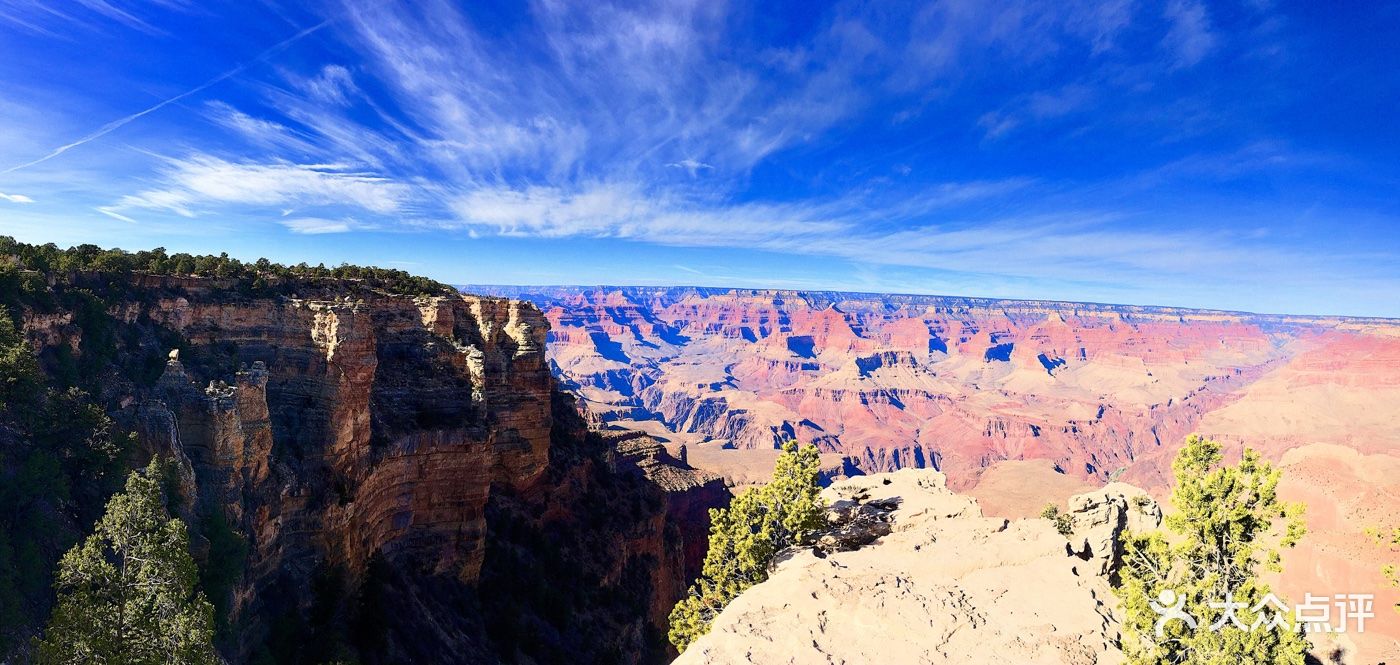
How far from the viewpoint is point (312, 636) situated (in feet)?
66.9

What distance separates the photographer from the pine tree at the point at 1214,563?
1224cm

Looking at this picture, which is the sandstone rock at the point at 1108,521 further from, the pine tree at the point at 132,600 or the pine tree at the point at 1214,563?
the pine tree at the point at 132,600

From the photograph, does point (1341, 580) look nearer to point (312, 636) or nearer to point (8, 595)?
point (312, 636)

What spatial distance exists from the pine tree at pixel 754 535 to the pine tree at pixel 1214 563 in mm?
11575

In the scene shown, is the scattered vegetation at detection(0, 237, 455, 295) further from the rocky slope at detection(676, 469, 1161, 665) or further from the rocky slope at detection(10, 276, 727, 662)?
the rocky slope at detection(676, 469, 1161, 665)

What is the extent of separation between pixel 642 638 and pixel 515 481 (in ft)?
45.7

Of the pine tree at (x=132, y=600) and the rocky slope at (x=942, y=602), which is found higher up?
the pine tree at (x=132, y=600)

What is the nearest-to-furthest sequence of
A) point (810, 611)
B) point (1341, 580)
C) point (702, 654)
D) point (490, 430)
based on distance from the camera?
point (702, 654) → point (810, 611) → point (490, 430) → point (1341, 580)

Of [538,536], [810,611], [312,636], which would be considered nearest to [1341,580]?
[810,611]

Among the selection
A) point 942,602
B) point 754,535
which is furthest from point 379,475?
point 942,602

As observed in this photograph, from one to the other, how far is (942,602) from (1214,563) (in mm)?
6599

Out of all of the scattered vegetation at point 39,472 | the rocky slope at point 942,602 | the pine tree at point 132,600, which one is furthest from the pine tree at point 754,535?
the scattered vegetation at point 39,472

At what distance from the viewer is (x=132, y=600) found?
10.2 m

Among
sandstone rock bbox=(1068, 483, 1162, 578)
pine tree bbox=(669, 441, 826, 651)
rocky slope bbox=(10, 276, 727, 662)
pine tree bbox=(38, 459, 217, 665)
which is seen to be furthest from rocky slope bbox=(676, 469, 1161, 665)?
rocky slope bbox=(10, 276, 727, 662)
